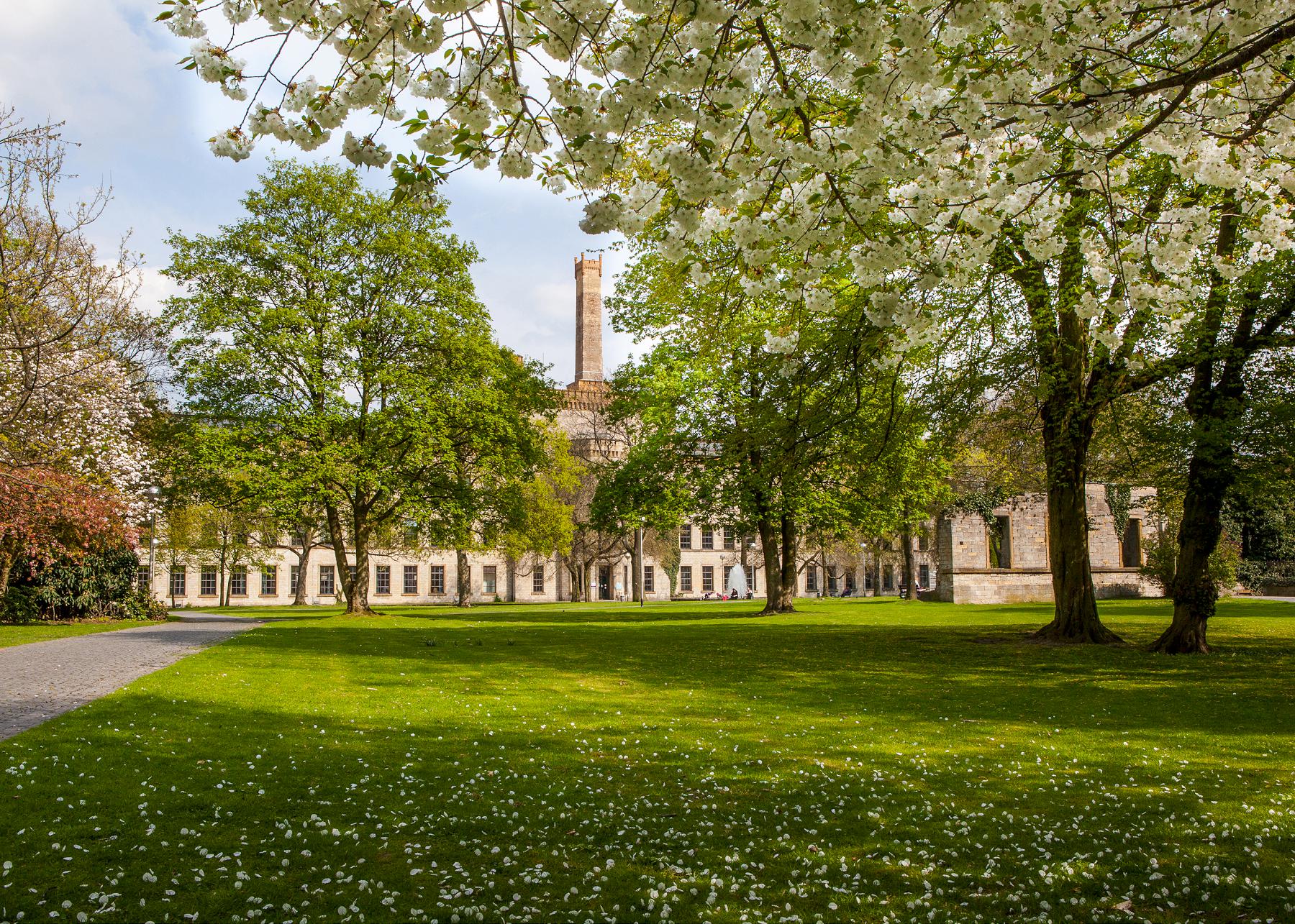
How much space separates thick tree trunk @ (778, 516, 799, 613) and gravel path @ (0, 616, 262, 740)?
18495mm

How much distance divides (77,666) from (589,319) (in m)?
74.4

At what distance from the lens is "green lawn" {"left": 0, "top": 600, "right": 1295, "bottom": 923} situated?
4594 mm

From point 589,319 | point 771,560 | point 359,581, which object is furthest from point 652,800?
point 589,319

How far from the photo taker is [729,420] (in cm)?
3122

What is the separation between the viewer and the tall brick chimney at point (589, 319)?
282 ft

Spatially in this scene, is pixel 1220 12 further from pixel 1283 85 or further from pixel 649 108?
pixel 649 108

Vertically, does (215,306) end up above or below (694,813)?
above

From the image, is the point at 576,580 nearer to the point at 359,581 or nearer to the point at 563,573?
the point at 563,573

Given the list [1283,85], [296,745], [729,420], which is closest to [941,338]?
[1283,85]

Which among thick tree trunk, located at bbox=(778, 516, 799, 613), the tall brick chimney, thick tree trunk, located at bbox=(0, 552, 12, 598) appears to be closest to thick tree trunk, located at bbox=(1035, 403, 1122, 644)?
thick tree trunk, located at bbox=(778, 516, 799, 613)

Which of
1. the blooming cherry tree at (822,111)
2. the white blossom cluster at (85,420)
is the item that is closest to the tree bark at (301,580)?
the white blossom cluster at (85,420)

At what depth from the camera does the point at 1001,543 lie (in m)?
42.5

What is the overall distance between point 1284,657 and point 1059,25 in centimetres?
1610

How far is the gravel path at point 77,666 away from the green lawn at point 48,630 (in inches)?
21.9
